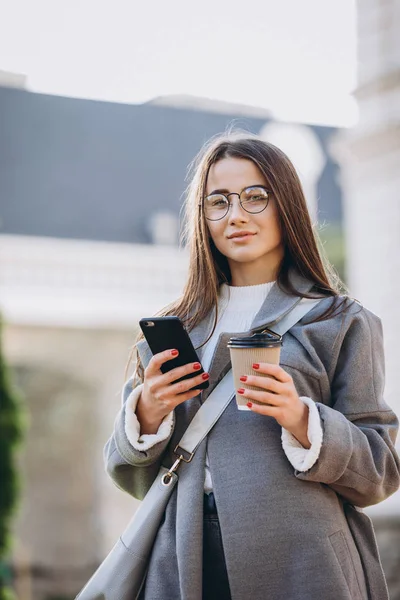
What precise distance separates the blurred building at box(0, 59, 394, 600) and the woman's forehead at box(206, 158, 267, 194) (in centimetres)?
1299

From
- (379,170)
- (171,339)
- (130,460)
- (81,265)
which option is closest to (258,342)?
(171,339)

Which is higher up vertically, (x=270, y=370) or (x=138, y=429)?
(x=270, y=370)

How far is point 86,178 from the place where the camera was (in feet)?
59.6

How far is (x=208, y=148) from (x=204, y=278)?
30 cm

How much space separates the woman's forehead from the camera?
217cm

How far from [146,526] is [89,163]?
16.5m

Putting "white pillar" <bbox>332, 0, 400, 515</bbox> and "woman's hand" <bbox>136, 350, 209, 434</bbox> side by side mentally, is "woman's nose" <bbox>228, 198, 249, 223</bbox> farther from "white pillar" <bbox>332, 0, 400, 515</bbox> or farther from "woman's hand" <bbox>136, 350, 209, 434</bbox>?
"white pillar" <bbox>332, 0, 400, 515</bbox>

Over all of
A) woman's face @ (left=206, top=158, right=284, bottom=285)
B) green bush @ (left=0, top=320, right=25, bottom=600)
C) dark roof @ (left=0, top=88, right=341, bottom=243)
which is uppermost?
woman's face @ (left=206, top=158, right=284, bottom=285)

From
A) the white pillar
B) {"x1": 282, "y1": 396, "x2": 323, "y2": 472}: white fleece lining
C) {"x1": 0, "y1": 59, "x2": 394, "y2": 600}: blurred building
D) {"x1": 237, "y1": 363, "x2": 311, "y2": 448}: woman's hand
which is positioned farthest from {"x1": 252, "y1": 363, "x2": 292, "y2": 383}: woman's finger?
{"x1": 0, "y1": 59, "x2": 394, "y2": 600}: blurred building

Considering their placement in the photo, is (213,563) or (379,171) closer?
(213,563)

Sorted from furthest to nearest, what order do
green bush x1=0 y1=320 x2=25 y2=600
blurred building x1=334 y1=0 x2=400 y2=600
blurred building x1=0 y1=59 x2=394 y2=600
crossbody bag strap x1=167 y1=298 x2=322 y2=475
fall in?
blurred building x1=0 y1=59 x2=394 y2=600, green bush x1=0 y1=320 x2=25 y2=600, blurred building x1=334 y1=0 x2=400 y2=600, crossbody bag strap x1=167 y1=298 x2=322 y2=475

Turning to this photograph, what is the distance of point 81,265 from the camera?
1538cm

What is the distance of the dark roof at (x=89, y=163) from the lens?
17.5m

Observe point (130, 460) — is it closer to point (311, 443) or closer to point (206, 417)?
point (206, 417)
